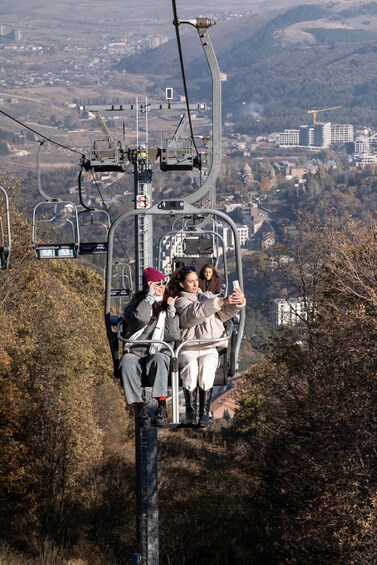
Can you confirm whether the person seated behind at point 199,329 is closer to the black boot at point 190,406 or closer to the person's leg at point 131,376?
the black boot at point 190,406

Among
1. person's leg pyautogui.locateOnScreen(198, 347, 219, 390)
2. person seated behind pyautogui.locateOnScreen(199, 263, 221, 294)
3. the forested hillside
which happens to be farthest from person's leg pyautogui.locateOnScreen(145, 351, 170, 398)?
the forested hillside

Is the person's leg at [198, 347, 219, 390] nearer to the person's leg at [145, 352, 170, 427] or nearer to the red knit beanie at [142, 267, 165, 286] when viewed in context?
the person's leg at [145, 352, 170, 427]

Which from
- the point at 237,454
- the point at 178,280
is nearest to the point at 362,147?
the point at 237,454

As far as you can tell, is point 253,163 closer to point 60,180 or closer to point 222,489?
point 60,180

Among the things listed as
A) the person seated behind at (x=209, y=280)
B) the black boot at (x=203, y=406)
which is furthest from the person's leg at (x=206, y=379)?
the person seated behind at (x=209, y=280)

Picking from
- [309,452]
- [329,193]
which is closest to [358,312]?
[309,452]
